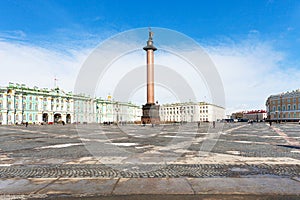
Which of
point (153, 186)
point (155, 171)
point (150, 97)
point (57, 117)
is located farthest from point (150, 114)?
point (57, 117)

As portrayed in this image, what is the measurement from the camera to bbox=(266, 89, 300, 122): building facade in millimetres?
101213

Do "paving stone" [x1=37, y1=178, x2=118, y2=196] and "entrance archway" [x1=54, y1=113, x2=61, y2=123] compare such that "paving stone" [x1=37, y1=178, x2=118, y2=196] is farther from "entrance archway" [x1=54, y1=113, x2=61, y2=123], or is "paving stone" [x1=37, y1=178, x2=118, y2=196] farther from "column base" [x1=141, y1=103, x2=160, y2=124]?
"entrance archway" [x1=54, y1=113, x2=61, y2=123]

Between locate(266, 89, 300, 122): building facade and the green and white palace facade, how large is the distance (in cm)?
7209

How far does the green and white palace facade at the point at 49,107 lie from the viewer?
88188mm

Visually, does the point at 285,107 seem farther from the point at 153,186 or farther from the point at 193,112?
the point at 153,186

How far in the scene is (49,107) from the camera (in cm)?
10412

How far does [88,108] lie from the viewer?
124m

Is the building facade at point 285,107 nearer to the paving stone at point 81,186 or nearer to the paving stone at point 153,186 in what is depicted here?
the paving stone at point 153,186

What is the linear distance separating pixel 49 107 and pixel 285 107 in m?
104

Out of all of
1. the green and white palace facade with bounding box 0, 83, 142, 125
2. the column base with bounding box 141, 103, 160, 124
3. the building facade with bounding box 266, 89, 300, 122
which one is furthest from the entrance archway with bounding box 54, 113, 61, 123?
the building facade with bounding box 266, 89, 300, 122

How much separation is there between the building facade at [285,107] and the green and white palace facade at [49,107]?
7209cm

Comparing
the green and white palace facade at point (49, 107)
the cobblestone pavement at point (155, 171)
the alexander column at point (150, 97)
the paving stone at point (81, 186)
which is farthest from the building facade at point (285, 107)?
the paving stone at point (81, 186)

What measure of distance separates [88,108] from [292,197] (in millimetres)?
124475

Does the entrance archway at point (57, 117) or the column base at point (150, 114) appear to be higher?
the column base at point (150, 114)
